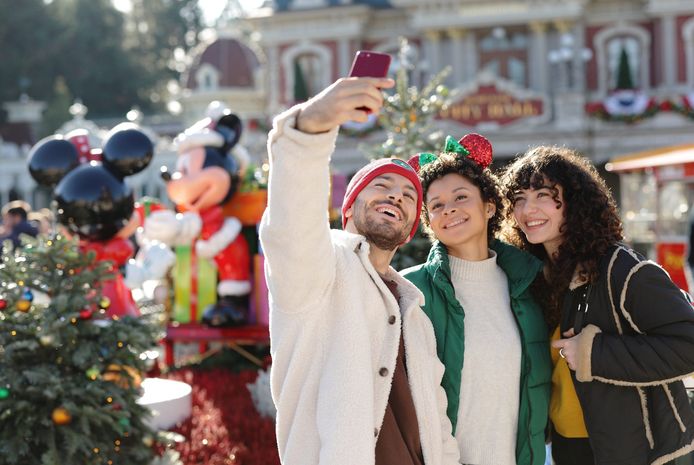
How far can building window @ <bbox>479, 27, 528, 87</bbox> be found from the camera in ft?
84.7

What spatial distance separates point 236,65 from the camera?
91.1 feet

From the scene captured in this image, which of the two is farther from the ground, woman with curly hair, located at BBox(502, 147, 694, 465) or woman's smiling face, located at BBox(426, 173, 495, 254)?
woman's smiling face, located at BBox(426, 173, 495, 254)

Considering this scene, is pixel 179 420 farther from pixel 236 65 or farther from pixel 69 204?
pixel 236 65

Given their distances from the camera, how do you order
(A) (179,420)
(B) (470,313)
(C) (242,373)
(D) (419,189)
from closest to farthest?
(D) (419,189)
(B) (470,313)
(A) (179,420)
(C) (242,373)

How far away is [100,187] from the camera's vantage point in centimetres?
554

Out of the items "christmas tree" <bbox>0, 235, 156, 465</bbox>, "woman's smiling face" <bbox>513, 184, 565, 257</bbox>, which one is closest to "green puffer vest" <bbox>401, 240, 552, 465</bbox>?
"woman's smiling face" <bbox>513, 184, 565, 257</bbox>

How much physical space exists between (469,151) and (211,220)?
178 inches

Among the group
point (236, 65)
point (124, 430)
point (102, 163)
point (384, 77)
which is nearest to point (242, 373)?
point (102, 163)

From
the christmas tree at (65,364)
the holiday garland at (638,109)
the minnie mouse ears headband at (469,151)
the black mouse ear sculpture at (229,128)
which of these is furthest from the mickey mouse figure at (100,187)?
the holiday garland at (638,109)

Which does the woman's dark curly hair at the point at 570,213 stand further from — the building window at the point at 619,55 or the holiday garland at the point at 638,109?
the building window at the point at 619,55

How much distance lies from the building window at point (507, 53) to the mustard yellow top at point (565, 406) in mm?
23782

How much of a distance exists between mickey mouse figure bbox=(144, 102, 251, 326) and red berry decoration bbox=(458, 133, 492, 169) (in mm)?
4396

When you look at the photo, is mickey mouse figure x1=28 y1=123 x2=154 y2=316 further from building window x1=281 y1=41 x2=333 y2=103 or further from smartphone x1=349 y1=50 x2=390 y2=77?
building window x1=281 y1=41 x2=333 y2=103

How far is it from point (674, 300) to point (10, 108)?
111ft
